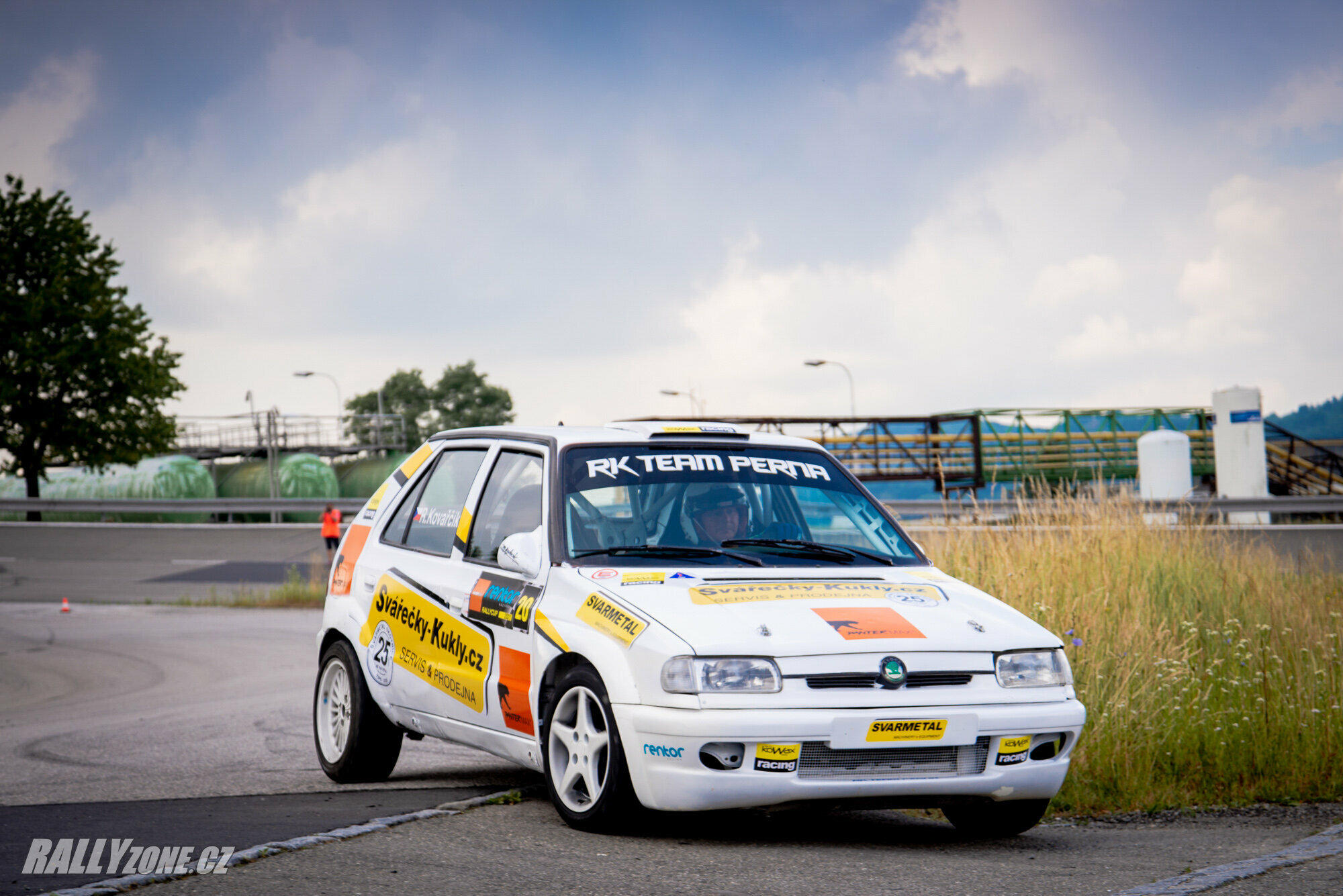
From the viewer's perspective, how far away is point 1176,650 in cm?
778

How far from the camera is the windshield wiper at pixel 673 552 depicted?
226 inches

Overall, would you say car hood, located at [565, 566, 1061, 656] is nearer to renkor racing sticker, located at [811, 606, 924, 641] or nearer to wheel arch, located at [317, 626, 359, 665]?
renkor racing sticker, located at [811, 606, 924, 641]

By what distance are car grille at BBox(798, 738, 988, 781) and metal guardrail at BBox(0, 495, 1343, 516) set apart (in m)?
6.78

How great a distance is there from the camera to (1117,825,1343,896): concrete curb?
14.4 feet

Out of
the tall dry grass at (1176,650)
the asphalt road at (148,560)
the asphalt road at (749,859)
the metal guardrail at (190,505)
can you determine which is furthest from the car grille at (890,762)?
the metal guardrail at (190,505)

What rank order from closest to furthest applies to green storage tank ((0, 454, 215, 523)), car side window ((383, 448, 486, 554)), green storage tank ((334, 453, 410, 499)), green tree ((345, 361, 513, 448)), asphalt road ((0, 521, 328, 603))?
car side window ((383, 448, 486, 554))
asphalt road ((0, 521, 328, 603))
green storage tank ((0, 454, 215, 523))
green storage tank ((334, 453, 410, 499))
green tree ((345, 361, 513, 448))

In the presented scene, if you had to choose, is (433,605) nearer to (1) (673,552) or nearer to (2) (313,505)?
(1) (673,552)

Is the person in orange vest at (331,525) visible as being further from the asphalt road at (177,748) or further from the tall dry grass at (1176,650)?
the tall dry grass at (1176,650)

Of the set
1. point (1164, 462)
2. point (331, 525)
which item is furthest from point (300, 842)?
point (1164, 462)

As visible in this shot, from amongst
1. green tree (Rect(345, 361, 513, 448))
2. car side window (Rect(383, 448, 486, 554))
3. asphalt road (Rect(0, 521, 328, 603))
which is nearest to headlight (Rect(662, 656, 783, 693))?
car side window (Rect(383, 448, 486, 554))

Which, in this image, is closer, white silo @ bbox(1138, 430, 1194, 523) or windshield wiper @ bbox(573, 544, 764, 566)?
windshield wiper @ bbox(573, 544, 764, 566)

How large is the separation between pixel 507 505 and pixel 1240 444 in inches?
948

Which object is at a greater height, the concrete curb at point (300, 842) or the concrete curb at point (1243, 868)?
the concrete curb at point (300, 842)

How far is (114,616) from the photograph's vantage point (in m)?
19.5
